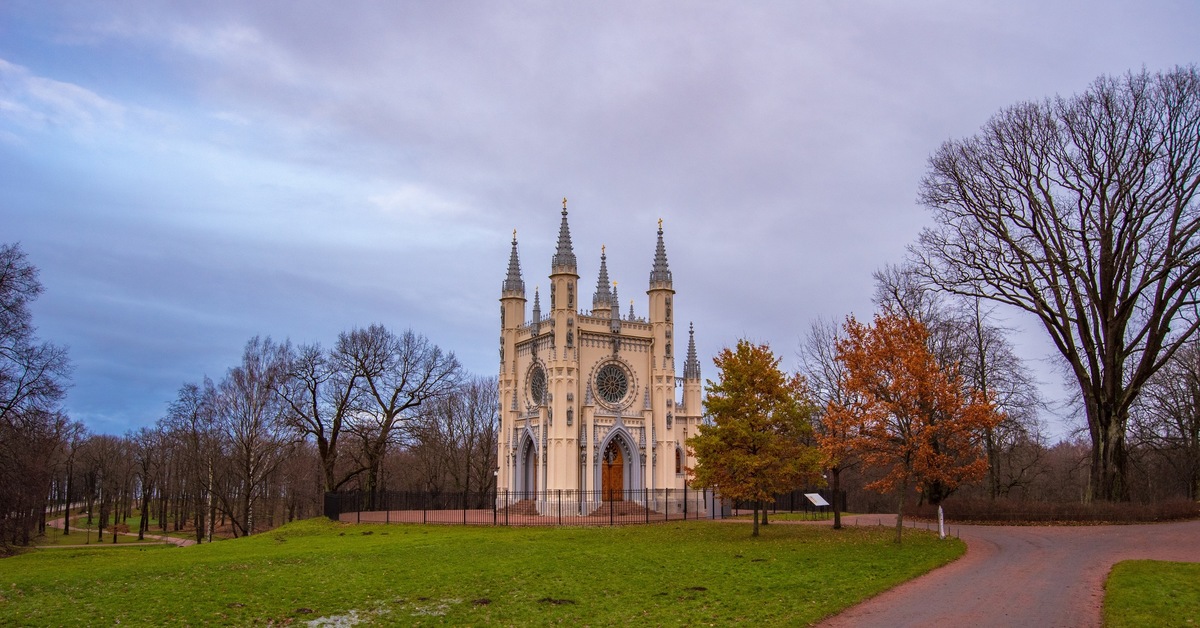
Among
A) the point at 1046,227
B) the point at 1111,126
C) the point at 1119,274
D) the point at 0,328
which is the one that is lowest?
the point at 0,328

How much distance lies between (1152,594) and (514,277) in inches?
1568

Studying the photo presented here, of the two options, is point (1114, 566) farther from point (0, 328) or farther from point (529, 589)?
point (0, 328)

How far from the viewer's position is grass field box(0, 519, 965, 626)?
15.2 m

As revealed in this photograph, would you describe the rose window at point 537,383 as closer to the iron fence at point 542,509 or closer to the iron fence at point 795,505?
the iron fence at point 542,509

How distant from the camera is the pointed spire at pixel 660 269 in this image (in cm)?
4884

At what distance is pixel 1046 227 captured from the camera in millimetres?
32438

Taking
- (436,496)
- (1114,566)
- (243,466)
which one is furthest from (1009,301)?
(243,466)

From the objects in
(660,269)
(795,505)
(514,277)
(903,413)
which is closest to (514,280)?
(514,277)

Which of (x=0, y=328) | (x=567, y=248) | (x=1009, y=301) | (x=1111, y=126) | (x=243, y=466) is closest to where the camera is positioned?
(x=0, y=328)

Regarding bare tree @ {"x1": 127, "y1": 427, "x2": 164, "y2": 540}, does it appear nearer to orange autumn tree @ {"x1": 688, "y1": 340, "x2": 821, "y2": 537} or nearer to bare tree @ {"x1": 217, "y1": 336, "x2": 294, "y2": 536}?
bare tree @ {"x1": 217, "y1": 336, "x2": 294, "y2": 536}

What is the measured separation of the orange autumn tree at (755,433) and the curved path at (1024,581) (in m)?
5.96

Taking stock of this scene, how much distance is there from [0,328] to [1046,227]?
37.5 meters

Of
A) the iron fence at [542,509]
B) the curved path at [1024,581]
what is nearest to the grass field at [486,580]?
the curved path at [1024,581]

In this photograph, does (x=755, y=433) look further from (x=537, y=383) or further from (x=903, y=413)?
(x=537, y=383)
